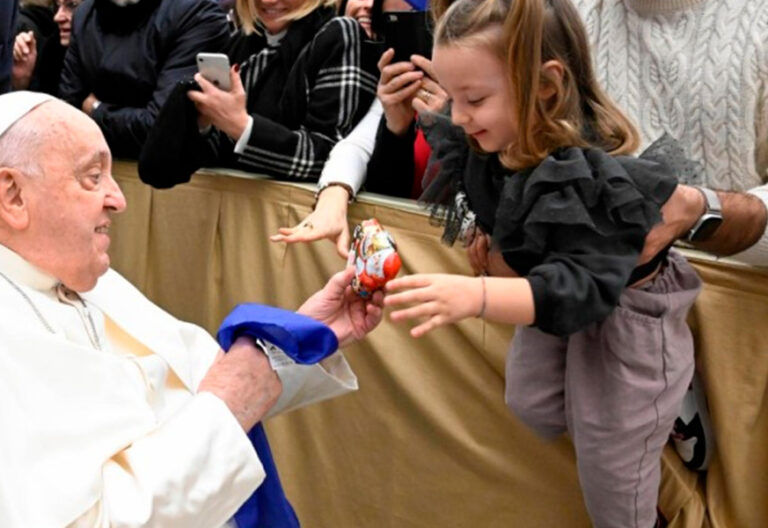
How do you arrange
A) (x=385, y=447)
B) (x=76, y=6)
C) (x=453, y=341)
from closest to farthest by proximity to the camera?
(x=453, y=341) < (x=385, y=447) < (x=76, y=6)

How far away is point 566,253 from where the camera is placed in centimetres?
171

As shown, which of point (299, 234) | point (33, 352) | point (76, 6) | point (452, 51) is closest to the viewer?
point (33, 352)

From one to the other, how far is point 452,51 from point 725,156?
2.29ft

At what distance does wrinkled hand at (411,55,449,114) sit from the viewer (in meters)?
2.47

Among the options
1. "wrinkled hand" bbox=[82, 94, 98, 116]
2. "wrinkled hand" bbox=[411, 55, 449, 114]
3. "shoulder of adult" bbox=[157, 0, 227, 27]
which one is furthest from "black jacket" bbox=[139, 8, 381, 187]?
"wrinkled hand" bbox=[82, 94, 98, 116]

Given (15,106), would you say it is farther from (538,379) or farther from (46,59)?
(46,59)

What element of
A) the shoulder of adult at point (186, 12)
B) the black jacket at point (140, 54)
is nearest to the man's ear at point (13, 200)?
the black jacket at point (140, 54)

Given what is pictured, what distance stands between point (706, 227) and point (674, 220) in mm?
125

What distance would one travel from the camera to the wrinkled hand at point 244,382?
1.68 m

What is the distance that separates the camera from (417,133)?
2.79 m

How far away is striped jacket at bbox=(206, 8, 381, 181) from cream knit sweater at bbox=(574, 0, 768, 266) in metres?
Answer: 0.90

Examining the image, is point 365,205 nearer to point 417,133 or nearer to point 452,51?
point 417,133

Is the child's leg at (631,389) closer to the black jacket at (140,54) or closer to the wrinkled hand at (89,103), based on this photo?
the black jacket at (140,54)

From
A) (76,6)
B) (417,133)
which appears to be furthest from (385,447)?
(76,6)
